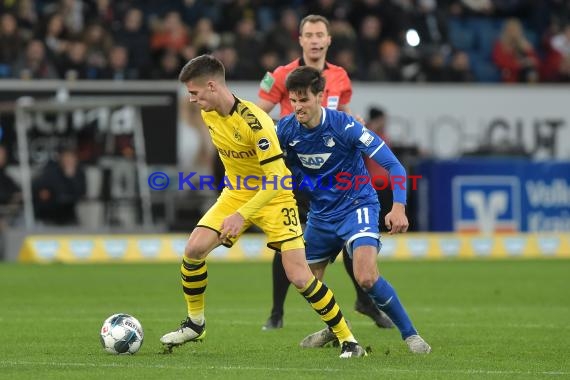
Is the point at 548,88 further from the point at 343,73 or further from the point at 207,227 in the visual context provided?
the point at 207,227

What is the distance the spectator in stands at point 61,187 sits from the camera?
19.4m

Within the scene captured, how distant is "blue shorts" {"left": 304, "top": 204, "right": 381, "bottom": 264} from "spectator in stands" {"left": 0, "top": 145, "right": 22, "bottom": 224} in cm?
1091

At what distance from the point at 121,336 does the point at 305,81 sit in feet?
7.01

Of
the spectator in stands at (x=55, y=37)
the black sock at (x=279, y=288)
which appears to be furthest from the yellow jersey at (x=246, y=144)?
the spectator in stands at (x=55, y=37)

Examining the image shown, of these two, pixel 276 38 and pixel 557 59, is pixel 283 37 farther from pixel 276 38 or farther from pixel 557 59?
pixel 557 59

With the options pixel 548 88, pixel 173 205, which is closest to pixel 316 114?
pixel 173 205

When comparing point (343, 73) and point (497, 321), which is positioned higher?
point (343, 73)

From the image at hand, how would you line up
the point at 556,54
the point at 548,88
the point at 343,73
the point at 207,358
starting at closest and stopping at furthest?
the point at 207,358
the point at 343,73
the point at 548,88
the point at 556,54

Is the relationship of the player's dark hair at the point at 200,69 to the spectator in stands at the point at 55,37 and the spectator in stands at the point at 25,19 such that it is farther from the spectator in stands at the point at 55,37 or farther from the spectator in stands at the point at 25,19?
the spectator in stands at the point at 25,19

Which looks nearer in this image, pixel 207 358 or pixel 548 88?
pixel 207 358

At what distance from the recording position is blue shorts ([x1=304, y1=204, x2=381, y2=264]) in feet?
29.3

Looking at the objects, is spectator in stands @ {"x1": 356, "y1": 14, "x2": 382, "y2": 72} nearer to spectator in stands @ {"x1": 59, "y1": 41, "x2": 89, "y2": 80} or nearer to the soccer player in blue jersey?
spectator in stands @ {"x1": 59, "y1": 41, "x2": 89, "y2": 80}

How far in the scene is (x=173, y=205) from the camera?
20.6m

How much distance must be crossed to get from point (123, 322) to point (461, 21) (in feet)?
57.8
